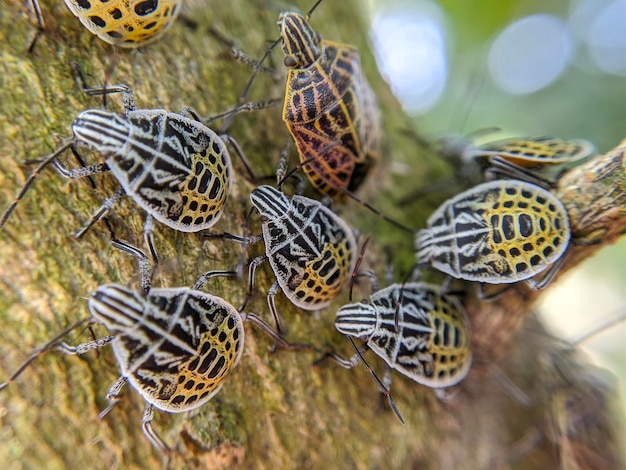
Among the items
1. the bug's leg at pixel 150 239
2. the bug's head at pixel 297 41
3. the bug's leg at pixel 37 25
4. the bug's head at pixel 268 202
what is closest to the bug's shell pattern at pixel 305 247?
the bug's head at pixel 268 202

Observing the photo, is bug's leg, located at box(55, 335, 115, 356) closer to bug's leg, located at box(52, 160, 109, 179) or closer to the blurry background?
bug's leg, located at box(52, 160, 109, 179)

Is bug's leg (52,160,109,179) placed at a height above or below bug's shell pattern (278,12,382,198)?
above

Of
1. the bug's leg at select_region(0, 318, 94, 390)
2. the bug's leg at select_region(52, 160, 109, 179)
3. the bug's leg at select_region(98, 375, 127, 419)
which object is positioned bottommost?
the bug's leg at select_region(98, 375, 127, 419)

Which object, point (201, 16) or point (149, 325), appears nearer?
point (149, 325)

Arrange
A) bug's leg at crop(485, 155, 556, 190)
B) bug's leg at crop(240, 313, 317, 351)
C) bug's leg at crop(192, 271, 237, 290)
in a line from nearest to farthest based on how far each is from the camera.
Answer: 1. bug's leg at crop(192, 271, 237, 290)
2. bug's leg at crop(240, 313, 317, 351)
3. bug's leg at crop(485, 155, 556, 190)

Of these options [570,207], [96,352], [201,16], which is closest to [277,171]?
[201,16]

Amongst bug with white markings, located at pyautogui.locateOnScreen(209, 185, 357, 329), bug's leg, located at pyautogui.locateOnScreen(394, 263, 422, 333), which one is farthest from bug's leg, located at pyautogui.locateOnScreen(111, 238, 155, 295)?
bug's leg, located at pyautogui.locateOnScreen(394, 263, 422, 333)

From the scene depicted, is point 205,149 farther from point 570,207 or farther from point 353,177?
point 570,207
